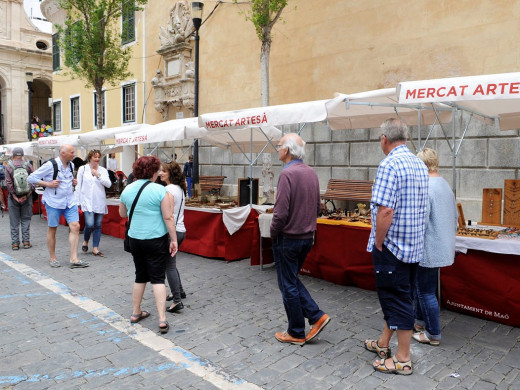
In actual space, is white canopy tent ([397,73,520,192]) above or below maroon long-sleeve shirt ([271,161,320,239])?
above

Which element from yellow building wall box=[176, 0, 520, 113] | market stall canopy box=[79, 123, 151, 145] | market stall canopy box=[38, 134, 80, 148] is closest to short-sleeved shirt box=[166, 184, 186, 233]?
market stall canopy box=[79, 123, 151, 145]

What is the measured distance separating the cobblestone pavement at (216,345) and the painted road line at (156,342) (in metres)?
0.01

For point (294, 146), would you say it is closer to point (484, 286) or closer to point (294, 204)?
point (294, 204)

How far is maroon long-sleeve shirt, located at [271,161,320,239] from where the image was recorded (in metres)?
3.87

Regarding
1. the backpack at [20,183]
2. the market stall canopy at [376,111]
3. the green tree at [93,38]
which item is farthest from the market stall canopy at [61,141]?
the market stall canopy at [376,111]

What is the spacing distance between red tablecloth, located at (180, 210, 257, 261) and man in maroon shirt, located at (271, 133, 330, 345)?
11.5 feet

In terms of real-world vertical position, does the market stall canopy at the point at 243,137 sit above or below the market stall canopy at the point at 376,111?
below

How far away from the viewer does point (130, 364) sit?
377 cm

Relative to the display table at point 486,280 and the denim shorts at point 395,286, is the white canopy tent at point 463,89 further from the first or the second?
the denim shorts at point 395,286

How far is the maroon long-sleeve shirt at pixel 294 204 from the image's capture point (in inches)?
152

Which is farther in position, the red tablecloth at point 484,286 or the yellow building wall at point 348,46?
the yellow building wall at point 348,46

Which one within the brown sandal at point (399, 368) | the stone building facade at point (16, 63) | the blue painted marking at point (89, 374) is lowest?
the blue painted marking at point (89, 374)

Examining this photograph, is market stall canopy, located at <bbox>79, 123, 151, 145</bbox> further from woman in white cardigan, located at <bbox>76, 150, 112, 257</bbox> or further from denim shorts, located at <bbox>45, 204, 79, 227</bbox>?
denim shorts, located at <bbox>45, 204, 79, 227</bbox>

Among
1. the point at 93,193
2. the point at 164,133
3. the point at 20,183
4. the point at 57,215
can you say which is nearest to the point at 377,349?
the point at 57,215
